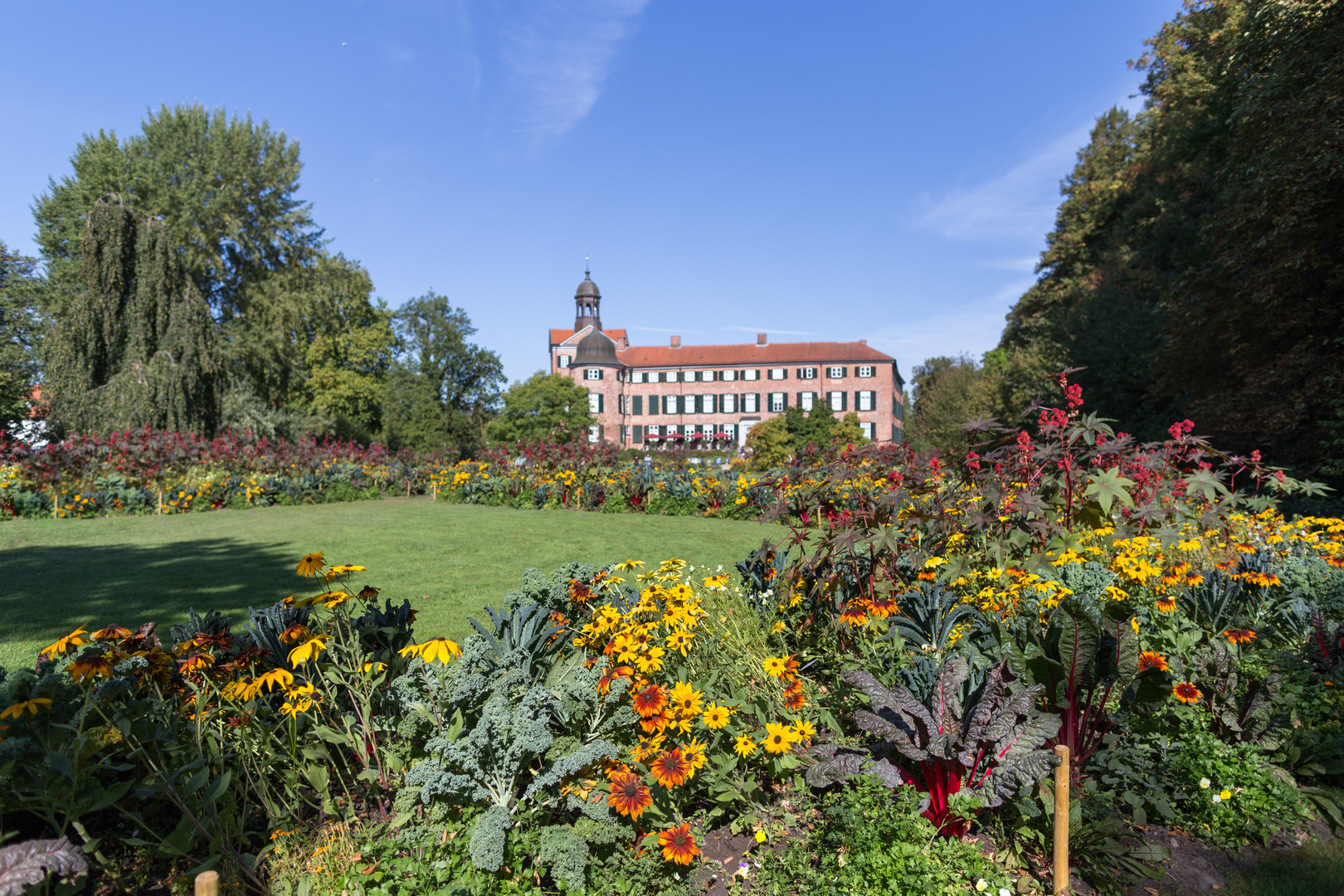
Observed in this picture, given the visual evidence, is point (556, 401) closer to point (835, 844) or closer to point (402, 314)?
point (402, 314)

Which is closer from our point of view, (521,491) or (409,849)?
(409,849)

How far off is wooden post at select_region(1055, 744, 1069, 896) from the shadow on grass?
15.7 ft

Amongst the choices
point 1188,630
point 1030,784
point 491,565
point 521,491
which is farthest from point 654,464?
point 1030,784

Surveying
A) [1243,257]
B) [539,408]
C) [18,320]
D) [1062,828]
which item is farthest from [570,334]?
[1062,828]

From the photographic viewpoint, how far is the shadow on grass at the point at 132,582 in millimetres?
4621

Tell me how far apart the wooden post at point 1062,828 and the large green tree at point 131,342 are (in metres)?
18.0

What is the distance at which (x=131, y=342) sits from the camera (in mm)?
16031

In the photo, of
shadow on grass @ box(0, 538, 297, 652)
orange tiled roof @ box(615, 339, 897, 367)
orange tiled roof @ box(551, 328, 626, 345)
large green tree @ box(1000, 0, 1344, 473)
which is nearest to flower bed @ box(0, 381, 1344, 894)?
shadow on grass @ box(0, 538, 297, 652)

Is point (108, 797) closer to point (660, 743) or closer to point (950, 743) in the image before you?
point (660, 743)

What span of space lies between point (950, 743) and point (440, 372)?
37.9 meters

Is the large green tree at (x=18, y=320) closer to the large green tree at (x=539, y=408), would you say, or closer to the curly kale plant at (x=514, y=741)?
the large green tree at (x=539, y=408)

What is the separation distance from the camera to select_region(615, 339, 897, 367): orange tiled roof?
4681 cm

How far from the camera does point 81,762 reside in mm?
1974

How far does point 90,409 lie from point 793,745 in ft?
60.7
